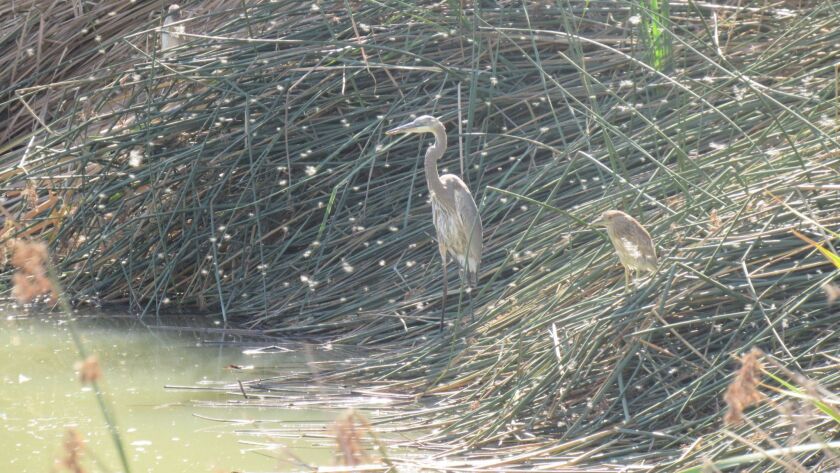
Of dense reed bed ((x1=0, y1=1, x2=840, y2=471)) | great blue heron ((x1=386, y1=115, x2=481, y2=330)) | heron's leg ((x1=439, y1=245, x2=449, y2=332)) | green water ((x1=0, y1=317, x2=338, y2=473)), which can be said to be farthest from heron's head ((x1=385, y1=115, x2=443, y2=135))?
green water ((x1=0, y1=317, x2=338, y2=473))

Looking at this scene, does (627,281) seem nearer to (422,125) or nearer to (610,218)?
(610,218)

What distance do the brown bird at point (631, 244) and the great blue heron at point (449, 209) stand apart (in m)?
1.36

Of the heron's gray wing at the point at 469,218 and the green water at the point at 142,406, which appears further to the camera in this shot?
the heron's gray wing at the point at 469,218

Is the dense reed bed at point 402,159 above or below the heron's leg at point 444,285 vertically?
above

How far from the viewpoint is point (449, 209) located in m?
5.48

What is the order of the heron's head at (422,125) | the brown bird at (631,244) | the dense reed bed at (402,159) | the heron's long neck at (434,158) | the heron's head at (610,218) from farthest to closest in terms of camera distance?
the heron's long neck at (434,158), the heron's head at (422,125), the dense reed bed at (402,159), the heron's head at (610,218), the brown bird at (631,244)

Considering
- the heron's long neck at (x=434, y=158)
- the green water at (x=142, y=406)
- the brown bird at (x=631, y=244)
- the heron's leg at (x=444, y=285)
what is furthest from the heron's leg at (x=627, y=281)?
the heron's long neck at (x=434, y=158)

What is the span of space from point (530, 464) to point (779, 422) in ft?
2.64

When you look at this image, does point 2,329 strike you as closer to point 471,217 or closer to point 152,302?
point 152,302

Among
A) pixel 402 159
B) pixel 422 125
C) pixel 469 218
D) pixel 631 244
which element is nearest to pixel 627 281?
pixel 631 244

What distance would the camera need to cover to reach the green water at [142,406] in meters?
3.91

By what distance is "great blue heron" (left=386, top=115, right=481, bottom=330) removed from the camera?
5.38 m

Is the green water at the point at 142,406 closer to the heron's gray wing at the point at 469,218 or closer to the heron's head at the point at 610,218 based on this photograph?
the heron's gray wing at the point at 469,218

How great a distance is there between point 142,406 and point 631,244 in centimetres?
208
